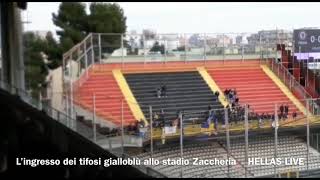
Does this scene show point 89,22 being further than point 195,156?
Yes

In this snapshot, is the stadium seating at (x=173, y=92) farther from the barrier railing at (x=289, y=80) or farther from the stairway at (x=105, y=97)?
the barrier railing at (x=289, y=80)

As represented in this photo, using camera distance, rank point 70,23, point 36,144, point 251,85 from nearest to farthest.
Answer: point 36,144, point 70,23, point 251,85

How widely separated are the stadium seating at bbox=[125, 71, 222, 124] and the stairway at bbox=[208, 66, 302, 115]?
20.7 inches


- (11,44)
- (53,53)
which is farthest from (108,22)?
(11,44)

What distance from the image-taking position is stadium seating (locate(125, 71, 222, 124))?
10.0 m

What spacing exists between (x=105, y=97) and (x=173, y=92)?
163 cm

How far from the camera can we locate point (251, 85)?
1170 centimetres

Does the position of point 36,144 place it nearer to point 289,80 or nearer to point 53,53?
point 53,53

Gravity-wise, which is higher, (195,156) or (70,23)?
(70,23)

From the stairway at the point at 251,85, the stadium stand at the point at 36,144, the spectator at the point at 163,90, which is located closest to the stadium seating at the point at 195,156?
the stadium stand at the point at 36,144

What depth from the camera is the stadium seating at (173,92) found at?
10.0 meters

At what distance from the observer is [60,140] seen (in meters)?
5.67

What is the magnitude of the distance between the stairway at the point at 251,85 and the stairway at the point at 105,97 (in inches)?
84.9

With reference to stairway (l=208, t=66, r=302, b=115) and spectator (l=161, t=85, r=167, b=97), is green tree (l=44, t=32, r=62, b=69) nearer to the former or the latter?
spectator (l=161, t=85, r=167, b=97)
